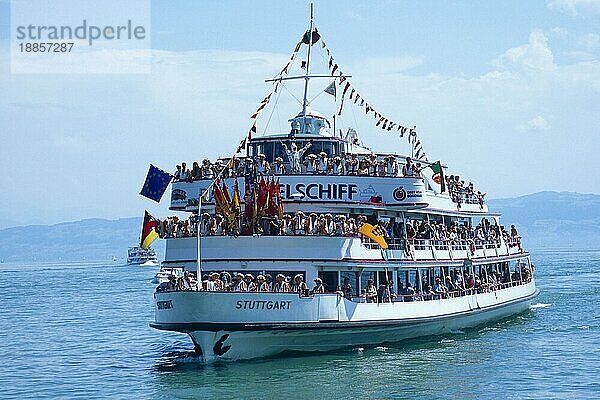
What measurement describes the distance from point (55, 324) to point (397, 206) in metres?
23.1

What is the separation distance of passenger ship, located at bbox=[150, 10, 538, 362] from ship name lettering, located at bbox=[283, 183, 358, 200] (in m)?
0.03

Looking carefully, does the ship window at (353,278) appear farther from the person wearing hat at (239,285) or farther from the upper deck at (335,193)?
the person wearing hat at (239,285)

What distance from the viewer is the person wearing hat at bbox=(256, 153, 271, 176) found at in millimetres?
32812

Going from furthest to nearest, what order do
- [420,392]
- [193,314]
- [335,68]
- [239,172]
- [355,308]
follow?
[335,68] < [239,172] < [355,308] < [193,314] < [420,392]

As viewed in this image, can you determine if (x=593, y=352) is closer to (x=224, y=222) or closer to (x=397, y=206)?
(x=397, y=206)

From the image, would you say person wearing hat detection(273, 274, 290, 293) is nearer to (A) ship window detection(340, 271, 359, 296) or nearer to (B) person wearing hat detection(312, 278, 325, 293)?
(B) person wearing hat detection(312, 278, 325, 293)

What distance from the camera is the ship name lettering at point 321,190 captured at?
32594mm

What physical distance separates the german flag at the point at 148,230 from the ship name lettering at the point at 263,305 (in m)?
4.82

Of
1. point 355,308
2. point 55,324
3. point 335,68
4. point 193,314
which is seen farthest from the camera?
point 55,324

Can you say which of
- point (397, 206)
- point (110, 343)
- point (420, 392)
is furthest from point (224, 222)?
point (110, 343)

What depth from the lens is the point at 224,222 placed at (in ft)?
101

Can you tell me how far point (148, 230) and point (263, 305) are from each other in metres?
5.67

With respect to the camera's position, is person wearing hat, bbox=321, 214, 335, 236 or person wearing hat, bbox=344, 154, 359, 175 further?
person wearing hat, bbox=344, 154, 359, 175

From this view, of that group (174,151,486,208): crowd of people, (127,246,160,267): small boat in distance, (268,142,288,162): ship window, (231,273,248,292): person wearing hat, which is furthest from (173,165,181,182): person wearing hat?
(127,246,160,267): small boat in distance
